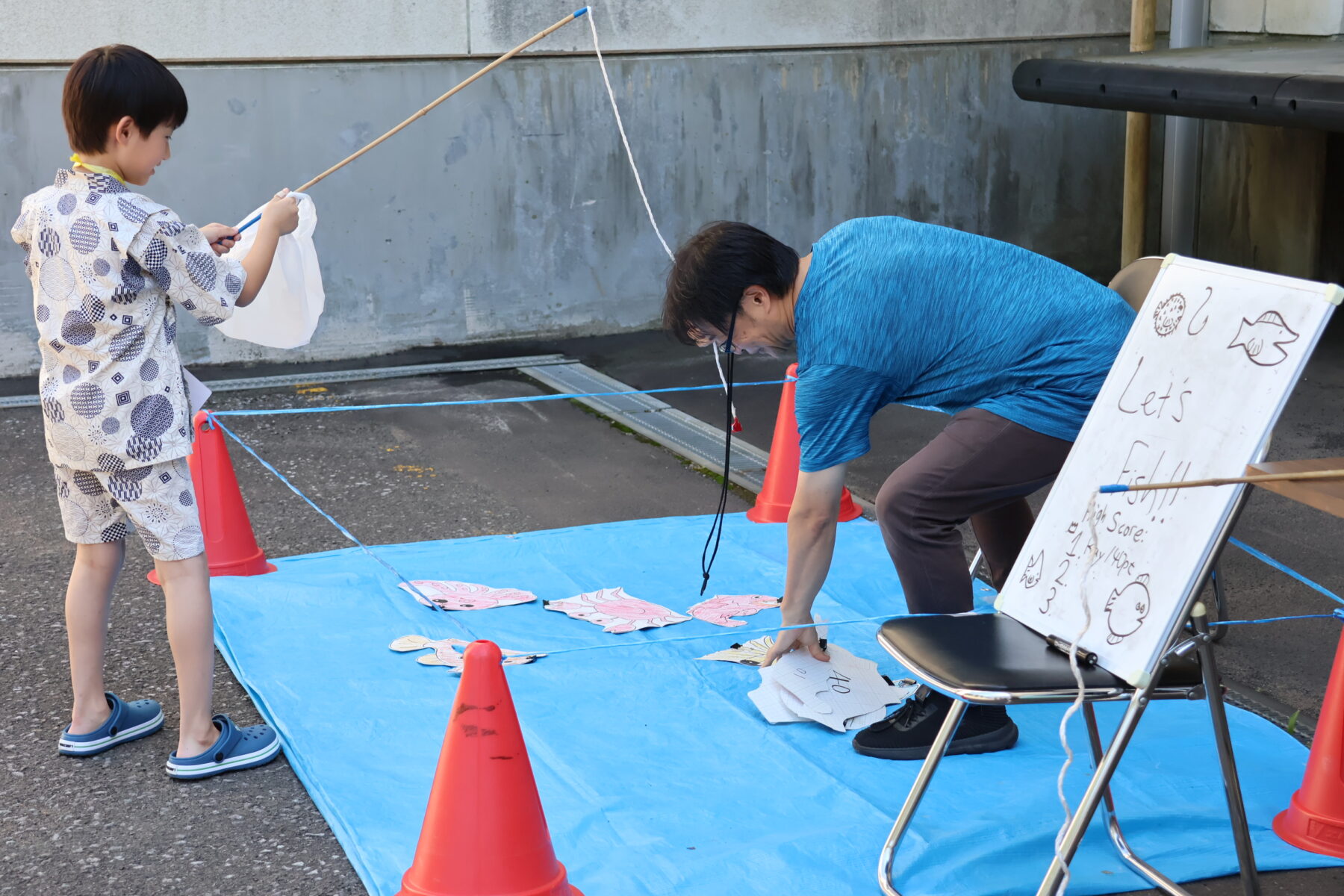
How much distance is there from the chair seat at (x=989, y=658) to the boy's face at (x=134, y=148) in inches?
68.5

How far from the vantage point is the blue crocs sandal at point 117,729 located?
10.2ft

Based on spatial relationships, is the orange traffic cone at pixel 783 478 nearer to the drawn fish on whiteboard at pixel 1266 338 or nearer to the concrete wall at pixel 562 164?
the drawn fish on whiteboard at pixel 1266 338

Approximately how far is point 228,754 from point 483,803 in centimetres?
98

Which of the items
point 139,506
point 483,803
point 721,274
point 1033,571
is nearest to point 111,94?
point 139,506

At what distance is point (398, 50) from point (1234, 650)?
5.41 m

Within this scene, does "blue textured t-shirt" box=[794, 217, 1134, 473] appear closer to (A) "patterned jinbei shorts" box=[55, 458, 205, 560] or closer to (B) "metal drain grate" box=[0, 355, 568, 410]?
(A) "patterned jinbei shorts" box=[55, 458, 205, 560]

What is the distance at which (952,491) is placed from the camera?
289 centimetres

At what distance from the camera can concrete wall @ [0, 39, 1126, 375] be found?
7.10 metres

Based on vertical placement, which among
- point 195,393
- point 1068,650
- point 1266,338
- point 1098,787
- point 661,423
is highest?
point 1266,338

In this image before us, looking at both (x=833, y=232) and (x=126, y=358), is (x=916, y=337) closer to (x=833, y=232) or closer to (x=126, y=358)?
(x=833, y=232)

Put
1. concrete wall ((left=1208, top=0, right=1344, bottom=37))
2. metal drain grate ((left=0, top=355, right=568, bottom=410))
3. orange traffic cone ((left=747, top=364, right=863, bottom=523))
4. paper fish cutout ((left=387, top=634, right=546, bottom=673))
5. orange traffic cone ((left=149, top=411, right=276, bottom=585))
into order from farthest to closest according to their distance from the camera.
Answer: concrete wall ((left=1208, top=0, right=1344, bottom=37))
metal drain grate ((left=0, top=355, right=568, bottom=410))
orange traffic cone ((left=747, top=364, right=863, bottom=523))
orange traffic cone ((left=149, top=411, right=276, bottom=585))
paper fish cutout ((left=387, top=634, right=546, bottom=673))

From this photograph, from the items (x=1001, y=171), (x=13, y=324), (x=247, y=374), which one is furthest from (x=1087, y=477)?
(x=1001, y=171)

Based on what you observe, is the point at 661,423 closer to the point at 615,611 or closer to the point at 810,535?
the point at 615,611

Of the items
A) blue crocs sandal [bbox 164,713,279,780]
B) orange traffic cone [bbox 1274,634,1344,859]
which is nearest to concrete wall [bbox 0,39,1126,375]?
blue crocs sandal [bbox 164,713,279,780]
